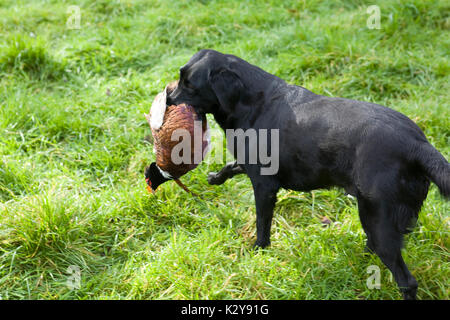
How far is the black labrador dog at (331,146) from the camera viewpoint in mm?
2354

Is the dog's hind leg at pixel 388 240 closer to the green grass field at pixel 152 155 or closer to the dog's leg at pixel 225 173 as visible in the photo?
the green grass field at pixel 152 155

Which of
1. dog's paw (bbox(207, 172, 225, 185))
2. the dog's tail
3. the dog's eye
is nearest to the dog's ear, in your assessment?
the dog's eye

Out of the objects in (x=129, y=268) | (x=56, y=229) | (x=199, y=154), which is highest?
(x=199, y=154)

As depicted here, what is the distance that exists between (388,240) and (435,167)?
0.45m

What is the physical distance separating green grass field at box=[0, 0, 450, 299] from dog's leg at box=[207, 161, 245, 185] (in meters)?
0.09

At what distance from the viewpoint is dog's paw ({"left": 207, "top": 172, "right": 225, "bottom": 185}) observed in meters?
→ 3.49

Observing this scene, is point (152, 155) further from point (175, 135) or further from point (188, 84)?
point (188, 84)

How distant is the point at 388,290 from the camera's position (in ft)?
8.57

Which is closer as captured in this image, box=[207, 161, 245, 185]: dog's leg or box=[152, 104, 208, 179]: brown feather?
box=[152, 104, 208, 179]: brown feather

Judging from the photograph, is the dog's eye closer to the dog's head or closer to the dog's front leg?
the dog's head

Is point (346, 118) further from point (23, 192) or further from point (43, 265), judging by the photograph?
point (23, 192)
